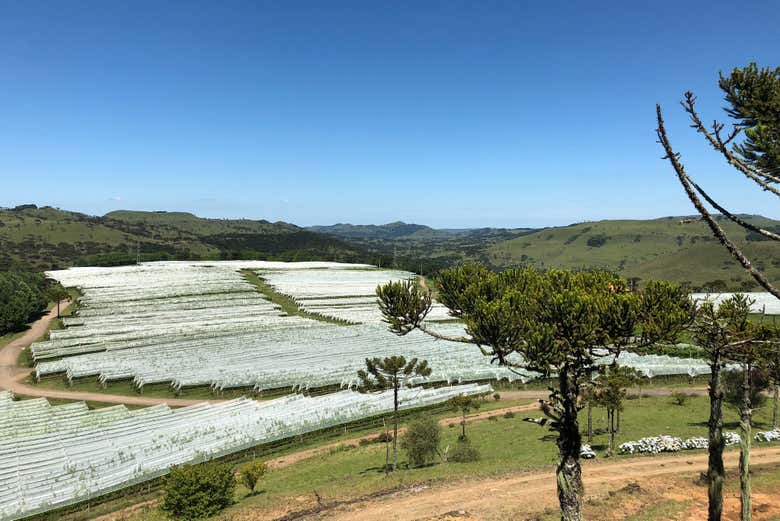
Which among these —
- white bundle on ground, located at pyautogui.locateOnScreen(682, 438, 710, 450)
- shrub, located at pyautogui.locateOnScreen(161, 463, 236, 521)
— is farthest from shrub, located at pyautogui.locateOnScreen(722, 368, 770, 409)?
shrub, located at pyautogui.locateOnScreen(161, 463, 236, 521)

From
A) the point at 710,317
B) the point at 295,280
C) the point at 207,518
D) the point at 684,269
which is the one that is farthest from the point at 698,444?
the point at 684,269

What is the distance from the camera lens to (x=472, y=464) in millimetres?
29344

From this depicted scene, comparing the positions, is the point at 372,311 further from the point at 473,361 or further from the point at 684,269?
the point at 684,269

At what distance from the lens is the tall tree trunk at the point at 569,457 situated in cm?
1453

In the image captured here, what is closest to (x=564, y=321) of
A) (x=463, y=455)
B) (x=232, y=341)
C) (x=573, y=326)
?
(x=573, y=326)

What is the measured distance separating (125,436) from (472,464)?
2947 centimetres

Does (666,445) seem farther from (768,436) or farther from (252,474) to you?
(252,474)

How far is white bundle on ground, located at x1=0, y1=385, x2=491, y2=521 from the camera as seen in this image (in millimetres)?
28141

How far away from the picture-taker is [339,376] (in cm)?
5481

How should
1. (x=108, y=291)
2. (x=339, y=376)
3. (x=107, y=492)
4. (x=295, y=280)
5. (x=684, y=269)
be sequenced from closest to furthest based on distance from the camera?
(x=107, y=492)
(x=339, y=376)
(x=108, y=291)
(x=295, y=280)
(x=684, y=269)

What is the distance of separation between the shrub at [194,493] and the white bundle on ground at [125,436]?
406 inches

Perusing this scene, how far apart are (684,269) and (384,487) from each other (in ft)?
717

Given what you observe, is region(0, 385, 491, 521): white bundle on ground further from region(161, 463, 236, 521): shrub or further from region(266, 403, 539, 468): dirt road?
region(161, 463, 236, 521): shrub

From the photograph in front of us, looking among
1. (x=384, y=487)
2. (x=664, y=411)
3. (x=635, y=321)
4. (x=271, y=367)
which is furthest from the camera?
(x=271, y=367)
